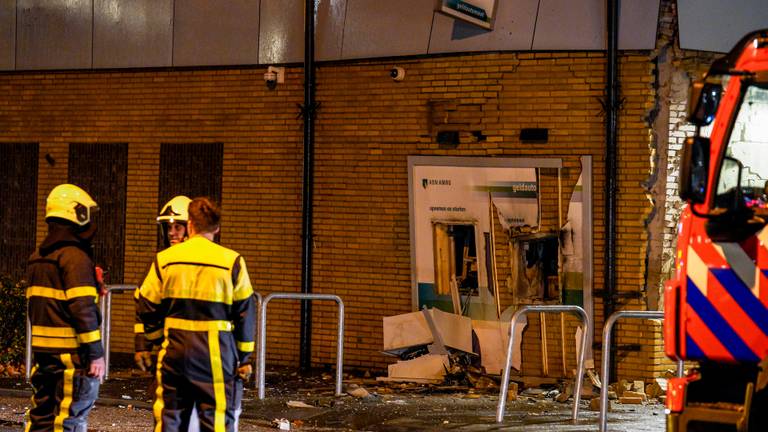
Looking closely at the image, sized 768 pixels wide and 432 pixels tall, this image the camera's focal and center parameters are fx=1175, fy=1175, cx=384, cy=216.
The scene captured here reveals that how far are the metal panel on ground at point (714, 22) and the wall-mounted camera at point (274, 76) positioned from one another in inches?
178

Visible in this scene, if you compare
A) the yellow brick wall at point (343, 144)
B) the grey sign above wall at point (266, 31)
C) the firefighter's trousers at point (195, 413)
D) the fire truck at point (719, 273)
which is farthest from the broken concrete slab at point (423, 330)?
the fire truck at point (719, 273)

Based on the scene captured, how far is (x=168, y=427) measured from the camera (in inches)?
254

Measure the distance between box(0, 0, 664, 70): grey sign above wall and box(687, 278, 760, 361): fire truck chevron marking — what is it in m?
6.19

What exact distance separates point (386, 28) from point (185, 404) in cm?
705

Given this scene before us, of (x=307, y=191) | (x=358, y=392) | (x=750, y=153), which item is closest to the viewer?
(x=750, y=153)

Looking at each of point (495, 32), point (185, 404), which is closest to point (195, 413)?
point (185, 404)

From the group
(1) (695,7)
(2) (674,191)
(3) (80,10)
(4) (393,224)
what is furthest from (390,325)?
(3) (80,10)

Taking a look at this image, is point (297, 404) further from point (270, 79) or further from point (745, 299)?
point (745, 299)

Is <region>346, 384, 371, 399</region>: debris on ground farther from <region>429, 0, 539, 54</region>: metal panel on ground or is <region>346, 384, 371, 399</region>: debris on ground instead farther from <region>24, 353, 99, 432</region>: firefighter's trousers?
<region>24, 353, 99, 432</region>: firefighter's trousers

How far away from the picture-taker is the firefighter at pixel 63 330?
6844 millimetres

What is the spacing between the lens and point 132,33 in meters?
14.1

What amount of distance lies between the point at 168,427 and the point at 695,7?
733cm

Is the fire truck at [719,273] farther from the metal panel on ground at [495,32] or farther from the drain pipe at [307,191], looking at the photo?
the drain pipe at [307,191]

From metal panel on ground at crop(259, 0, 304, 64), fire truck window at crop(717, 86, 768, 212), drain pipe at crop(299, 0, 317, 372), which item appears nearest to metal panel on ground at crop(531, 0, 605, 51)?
drain pipe at crop(299, 0, 317, 372)
